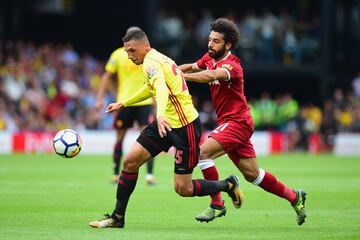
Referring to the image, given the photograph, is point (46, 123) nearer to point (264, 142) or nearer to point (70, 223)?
point (264, 142)

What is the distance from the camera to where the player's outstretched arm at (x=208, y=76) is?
9992mm

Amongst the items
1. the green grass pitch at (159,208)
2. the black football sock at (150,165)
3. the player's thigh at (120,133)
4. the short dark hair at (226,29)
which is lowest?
the green grass pitch at (159,208)

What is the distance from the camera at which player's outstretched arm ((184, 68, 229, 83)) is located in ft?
32.8

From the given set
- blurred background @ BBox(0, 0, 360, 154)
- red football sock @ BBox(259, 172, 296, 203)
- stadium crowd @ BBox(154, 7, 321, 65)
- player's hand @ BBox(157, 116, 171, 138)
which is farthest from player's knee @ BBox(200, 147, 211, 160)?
stadium crowd @ BBox(154, 7, 321, 65)

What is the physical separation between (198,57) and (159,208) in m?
20.5

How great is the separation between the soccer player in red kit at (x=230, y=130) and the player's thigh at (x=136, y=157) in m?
0.94

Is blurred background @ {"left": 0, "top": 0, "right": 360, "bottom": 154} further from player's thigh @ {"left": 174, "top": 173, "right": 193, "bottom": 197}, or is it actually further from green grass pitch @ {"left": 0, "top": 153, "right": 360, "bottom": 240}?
player's thigh @ {"left": 174, "top": 173, "right": 193, "bottom": 197}

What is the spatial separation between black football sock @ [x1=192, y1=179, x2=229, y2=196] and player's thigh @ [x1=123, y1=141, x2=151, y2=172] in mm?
660

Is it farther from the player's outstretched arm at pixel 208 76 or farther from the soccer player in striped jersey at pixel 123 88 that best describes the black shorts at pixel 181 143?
the soccer player in striped jersey at pixel 123 88

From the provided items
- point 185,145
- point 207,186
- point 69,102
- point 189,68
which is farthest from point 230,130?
point 69,102

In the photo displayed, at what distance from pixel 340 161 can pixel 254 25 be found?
938 cm

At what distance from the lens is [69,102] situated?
29.0m

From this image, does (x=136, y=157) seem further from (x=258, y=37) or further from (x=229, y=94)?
(x=258, y=37)

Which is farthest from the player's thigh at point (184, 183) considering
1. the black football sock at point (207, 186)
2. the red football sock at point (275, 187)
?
the red football sock at point (275, 187)
